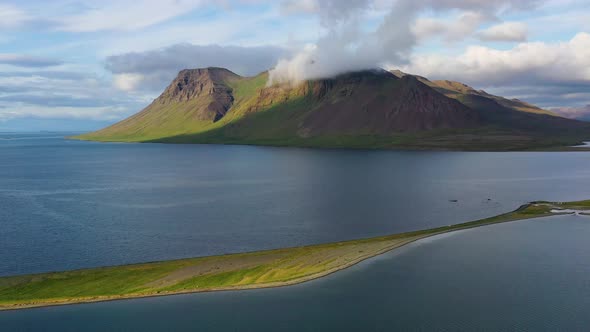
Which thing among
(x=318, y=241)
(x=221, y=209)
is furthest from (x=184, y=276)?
(x=221, y=209)

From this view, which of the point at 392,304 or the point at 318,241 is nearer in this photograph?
the point at 392,304

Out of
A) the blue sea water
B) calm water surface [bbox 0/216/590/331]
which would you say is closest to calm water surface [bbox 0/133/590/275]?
the blue sea water

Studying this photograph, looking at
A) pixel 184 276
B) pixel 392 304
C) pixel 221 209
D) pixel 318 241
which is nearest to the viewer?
pixel 392 304

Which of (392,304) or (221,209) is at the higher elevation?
(221,209)

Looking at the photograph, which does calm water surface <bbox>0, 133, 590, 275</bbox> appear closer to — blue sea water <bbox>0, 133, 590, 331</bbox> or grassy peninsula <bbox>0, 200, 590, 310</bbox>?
blue sea water <bbox>0, 133, 590, 331</bbox>

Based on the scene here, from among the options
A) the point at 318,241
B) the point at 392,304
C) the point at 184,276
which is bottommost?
the point at 392,304

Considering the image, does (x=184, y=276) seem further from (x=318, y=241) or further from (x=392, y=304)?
(x=392, y=304)

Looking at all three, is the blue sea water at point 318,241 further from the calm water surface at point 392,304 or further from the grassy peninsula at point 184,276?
the grassy peninsula at point 184,276
